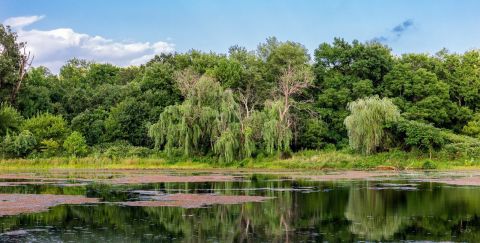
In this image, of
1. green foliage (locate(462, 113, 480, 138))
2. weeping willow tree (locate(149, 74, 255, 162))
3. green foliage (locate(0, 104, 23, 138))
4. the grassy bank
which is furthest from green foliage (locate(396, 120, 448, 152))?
green foliage (locate(0, 104, 23, 138))

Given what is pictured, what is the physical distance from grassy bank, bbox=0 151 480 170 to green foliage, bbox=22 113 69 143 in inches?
218

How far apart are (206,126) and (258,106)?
16144 millimetres

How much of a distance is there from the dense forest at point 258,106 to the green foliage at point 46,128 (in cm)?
12

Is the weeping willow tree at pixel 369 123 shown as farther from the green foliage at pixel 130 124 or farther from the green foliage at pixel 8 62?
the green foliage at pixel 8 62

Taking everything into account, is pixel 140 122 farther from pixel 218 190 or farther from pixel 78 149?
pixel 218 190

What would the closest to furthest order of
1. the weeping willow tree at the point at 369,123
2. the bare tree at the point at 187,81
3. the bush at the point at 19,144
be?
the weeping willow tree at the point at 369,123 < the bush at the point at 19,144 < the bare tree at the point at 187,81

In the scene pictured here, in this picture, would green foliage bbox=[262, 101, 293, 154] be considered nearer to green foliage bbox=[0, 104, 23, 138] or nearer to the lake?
the lake

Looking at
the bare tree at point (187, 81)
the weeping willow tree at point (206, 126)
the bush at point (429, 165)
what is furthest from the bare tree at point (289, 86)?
the bush at point (429, 165)

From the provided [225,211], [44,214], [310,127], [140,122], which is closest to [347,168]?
[310,127]

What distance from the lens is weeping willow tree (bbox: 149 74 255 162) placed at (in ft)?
199

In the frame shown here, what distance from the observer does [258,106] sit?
77.1 m

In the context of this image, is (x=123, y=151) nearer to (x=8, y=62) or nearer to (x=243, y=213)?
(x=8, y=62)

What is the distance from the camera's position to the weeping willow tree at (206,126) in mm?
60688

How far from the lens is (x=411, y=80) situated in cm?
7625
